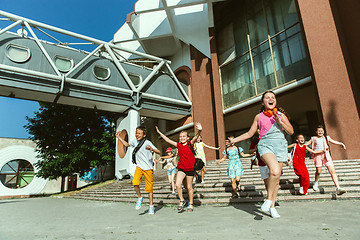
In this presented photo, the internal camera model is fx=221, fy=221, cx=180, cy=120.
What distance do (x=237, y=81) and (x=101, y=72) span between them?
9.09 meters

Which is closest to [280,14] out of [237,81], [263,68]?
[263,68]

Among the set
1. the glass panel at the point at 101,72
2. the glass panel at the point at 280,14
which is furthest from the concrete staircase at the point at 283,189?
the glass panel at the point at 101,72

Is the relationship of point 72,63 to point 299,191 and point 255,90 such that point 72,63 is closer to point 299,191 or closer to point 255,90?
point 255,90

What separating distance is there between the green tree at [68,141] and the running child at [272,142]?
618 inches

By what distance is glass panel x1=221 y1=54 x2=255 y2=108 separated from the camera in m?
14.0

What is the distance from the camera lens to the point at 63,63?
13.6 m

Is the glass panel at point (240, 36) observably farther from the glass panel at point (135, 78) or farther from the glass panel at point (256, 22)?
the glass panel at point (135, 78)

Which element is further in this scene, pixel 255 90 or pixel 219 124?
pixel 219 124

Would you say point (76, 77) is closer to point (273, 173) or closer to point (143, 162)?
point (143, 162)

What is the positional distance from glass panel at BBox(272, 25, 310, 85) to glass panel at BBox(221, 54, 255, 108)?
188 centimetres

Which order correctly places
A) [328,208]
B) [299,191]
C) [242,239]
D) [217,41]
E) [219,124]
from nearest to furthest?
1. [242,239]
2. [328,208]
3. [299,191]
4. [219,124]
5. [217,41]

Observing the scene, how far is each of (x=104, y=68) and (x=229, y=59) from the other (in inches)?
338

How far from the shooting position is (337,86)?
9094 mm

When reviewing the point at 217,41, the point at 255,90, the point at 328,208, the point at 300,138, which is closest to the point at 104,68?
the point at 217,41
